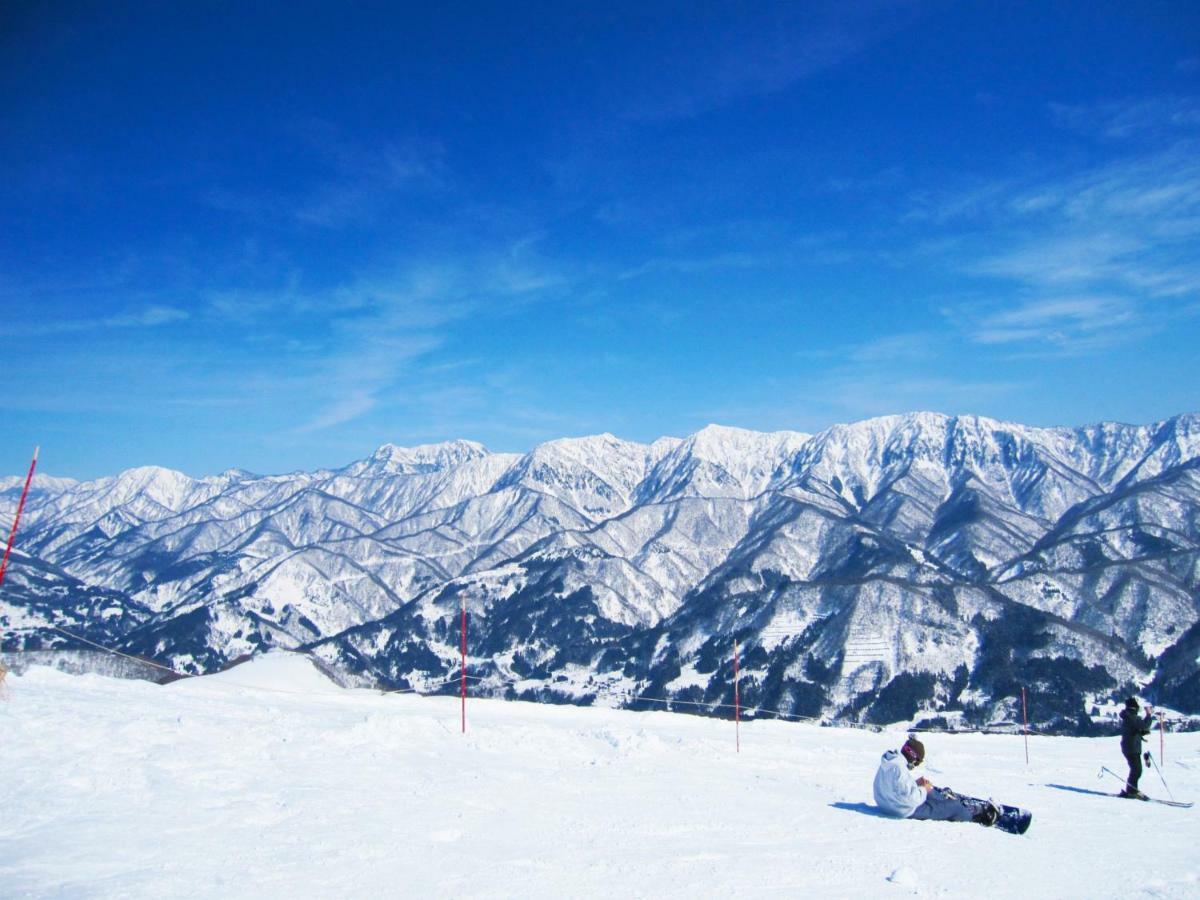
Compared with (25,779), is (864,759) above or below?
below

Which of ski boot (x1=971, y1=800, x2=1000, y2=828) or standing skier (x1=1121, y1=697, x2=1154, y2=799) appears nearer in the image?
ski boot (x1=971, y1=800, x2=1000, y2=828)

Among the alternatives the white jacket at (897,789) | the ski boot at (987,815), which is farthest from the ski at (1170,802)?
the white jacket at (897,789)

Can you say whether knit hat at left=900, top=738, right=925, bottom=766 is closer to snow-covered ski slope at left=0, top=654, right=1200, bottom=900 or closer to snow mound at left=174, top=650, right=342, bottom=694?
snow-covered ski slope at left=0, top=654, right=1200, bottom=900

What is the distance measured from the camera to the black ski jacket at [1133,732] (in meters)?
18.8

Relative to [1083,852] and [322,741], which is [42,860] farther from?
[1083,852]

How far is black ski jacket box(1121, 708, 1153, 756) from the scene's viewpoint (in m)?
18.8

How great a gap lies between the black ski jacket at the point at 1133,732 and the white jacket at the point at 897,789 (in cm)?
757

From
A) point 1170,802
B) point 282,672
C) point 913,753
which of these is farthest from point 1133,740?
point 282,672

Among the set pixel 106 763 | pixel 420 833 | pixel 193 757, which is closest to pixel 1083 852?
pixel 420 833

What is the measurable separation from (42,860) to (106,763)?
502 cm

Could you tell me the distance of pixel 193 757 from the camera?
638 inches

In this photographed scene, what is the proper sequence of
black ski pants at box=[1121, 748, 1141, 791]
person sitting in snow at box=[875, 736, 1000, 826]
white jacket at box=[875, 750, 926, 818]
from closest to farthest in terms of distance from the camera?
person sitting in snow at box=[875, 736, 1000, 826]
white jacket at box=[875, 750, 926, 818]
black ski pants at box=[1121, 748, 1141, 791]

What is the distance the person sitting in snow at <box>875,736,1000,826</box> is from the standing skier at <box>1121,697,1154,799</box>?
688 centimetres

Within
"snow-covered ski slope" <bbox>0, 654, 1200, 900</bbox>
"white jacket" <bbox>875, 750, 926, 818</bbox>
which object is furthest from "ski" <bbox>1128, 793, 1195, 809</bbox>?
"white jacket" <bbox>875, 750, 926, 818</bbox>
